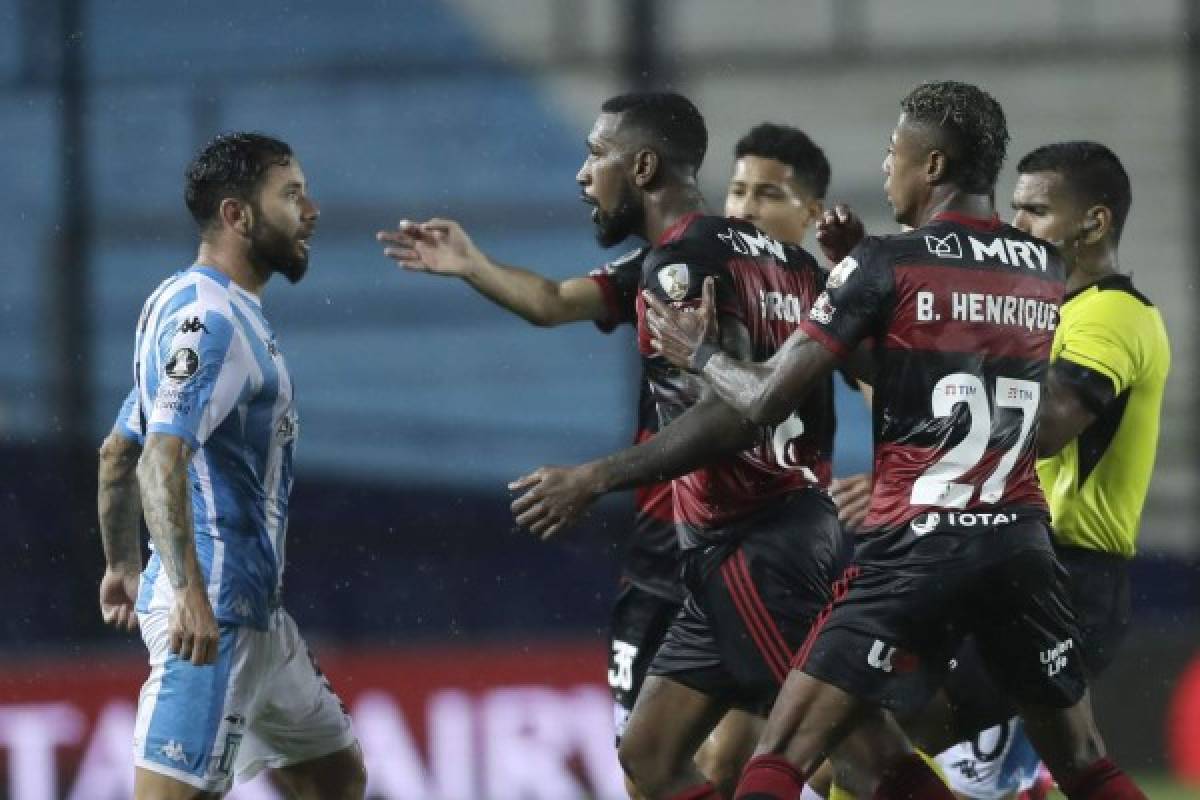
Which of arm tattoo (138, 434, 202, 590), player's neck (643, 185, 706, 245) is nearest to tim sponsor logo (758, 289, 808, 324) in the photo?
player's neck (643, 185, 706, 245)

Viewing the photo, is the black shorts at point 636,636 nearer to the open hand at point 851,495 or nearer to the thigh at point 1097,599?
the open hand at point 851,495

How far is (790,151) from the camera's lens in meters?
7.13

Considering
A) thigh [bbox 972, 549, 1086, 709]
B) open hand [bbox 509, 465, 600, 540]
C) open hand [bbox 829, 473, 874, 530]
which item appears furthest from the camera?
open hand [bbox 829, 473, 874, 530]

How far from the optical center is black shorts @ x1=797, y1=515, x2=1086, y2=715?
4.94 m

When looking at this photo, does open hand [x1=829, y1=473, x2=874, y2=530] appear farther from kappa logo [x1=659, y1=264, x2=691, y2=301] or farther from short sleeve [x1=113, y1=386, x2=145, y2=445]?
short sleeve [x1=113, y1=386, x2=145, y2=445]

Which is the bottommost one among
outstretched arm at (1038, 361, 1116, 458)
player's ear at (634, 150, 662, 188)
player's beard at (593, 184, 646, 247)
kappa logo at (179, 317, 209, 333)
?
outstretched arm at (1038, 361, 1116, 458)

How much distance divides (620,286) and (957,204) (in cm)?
159

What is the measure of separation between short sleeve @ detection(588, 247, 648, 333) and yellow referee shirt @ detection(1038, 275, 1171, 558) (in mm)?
1273

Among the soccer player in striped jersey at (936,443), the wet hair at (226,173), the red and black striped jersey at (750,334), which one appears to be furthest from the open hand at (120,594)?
the soccer player in striped jersey at (936,443)

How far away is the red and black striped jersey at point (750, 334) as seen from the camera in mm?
5508

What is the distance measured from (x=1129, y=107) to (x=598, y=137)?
9395 mm

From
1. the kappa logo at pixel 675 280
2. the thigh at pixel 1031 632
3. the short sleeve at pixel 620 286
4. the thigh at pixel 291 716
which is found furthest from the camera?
the short sleeve at pixel 620 286

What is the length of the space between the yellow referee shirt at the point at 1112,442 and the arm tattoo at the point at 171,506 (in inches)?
86.6

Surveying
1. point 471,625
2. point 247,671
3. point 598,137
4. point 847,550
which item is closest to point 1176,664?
point 847,550
